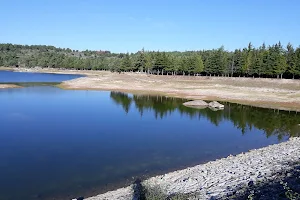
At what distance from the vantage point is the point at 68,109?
48.9m

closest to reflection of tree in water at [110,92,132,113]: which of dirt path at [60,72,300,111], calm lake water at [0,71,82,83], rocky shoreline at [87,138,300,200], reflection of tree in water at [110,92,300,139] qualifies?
reflection of tree in water at [110,92,300,139]

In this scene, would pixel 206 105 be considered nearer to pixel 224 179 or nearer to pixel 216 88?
pixel 216 88

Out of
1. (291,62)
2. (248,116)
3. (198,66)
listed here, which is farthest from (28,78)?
(248,116)

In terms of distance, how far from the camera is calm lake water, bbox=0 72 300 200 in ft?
63.1

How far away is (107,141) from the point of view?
29.2 m

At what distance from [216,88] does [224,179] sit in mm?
65090

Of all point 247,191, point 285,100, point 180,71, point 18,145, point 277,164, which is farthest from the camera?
point 180,71

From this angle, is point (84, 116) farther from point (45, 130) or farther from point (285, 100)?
point (285, 100)

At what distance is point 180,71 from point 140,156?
333 feet

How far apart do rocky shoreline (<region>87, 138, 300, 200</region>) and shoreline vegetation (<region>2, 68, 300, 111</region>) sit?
124 ft

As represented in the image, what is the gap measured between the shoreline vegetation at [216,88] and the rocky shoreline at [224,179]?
37.9m

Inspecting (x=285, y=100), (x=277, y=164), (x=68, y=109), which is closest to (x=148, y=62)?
(x=285, y=100)

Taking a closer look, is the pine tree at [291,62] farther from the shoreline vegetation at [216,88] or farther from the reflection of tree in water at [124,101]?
the reflection of tree in water at [124,101]

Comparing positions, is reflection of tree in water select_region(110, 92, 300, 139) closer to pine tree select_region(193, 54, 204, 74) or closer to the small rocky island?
the small rocky island
